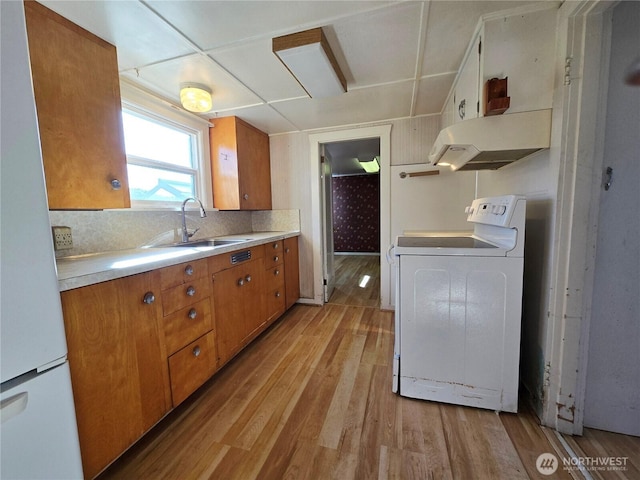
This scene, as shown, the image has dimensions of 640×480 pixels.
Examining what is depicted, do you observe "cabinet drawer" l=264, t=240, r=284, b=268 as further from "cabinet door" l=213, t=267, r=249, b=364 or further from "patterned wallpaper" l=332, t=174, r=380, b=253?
"patterned wallpaper" l=332, t=174, r=380, b=253

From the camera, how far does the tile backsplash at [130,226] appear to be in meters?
1.46

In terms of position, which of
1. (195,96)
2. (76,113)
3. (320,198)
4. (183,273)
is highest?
(195,96)

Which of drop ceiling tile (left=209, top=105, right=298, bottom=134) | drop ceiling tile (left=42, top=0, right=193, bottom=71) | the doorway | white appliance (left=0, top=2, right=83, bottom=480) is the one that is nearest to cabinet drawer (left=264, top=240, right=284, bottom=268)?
drop ceiling tile (left=209, top=105, right=298, bottom=134)

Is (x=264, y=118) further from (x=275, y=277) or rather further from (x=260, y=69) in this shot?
(x=275, y=277)

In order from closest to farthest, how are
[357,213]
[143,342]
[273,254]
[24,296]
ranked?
[24,296]
[143,342]
[273,254]
[357,213]

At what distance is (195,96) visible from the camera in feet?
5.95

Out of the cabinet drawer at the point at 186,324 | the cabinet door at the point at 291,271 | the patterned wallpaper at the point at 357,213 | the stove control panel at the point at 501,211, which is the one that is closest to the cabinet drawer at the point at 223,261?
the cabinet drawer at the point at 186,324

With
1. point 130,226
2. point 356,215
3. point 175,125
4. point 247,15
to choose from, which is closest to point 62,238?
point 130,226

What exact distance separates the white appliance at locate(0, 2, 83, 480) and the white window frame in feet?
4.32

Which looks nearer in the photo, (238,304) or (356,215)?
(238,304)

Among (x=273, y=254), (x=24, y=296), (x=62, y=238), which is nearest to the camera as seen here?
(x=24, y=296)

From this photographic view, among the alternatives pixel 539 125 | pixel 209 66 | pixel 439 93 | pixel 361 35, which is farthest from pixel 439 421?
pixel 209 66

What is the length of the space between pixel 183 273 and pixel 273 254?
1.09m

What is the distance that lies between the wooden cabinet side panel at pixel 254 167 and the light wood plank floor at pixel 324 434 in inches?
64.0
